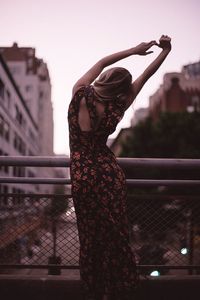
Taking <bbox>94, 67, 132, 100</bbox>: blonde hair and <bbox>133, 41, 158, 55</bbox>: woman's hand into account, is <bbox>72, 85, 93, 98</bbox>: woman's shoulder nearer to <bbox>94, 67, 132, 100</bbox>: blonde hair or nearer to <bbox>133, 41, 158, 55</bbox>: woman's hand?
<bbox>94, 67, 132, 100</bbox>: blonde hair

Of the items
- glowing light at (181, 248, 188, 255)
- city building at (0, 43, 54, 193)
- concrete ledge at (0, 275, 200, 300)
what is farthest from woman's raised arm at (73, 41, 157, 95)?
city building at (0, 43, 54, 193)

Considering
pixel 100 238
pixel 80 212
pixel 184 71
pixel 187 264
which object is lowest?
pixel 187 264

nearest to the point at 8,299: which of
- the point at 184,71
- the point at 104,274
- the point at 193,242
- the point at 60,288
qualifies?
the point at 60,288

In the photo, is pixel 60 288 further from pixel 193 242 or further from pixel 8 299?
pixel 193 242

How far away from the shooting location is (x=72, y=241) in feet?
10.6

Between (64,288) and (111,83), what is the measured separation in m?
1.84

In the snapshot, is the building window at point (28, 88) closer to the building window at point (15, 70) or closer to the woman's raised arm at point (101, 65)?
the building window at point (15, 70)

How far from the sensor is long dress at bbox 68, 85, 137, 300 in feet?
7.07

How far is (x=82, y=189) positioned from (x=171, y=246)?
5.21ft

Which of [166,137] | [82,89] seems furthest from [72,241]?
[166,137]

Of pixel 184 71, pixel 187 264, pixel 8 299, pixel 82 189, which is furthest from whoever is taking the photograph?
pixel 184 71

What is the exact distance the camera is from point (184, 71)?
53.2m

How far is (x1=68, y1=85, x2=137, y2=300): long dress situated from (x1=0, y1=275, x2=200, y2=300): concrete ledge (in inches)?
34.7

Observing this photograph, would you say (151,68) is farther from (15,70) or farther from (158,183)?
(15,70)
